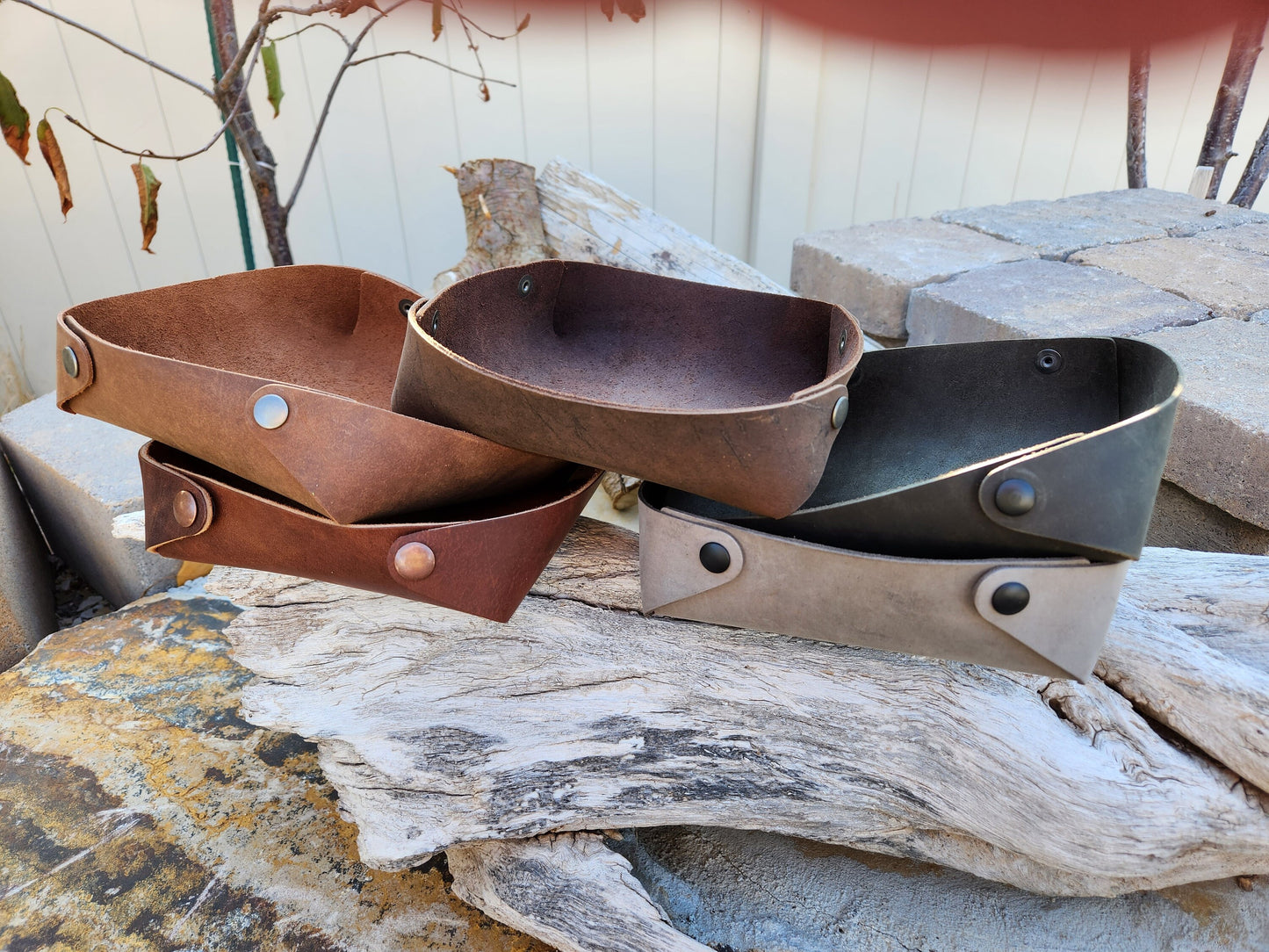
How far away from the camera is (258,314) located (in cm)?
99

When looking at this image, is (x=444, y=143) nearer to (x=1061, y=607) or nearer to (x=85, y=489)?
(x=85, y=489)

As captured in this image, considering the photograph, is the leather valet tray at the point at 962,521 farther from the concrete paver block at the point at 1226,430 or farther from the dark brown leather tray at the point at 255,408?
the concrete paver block at the point at 1226,430

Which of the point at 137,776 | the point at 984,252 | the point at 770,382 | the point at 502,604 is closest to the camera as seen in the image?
the point at 502,604

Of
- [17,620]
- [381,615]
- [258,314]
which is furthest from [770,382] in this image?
[17,620]

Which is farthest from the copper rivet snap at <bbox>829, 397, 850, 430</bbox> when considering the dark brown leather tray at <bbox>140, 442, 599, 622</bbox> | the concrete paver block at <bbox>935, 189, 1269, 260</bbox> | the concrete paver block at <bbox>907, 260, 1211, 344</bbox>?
the concrete paver block at <bbox>935, 189, 1269, 260</bbox>

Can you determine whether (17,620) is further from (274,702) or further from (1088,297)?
(1088,297)

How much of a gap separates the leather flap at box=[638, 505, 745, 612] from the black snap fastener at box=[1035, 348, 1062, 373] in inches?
14.9

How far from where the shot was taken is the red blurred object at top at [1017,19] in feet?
0.92

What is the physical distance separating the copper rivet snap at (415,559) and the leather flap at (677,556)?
20cm

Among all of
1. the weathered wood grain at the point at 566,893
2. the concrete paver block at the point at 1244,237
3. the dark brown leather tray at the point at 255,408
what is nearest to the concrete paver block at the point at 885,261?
the concrete paver block at the point at 1244,237

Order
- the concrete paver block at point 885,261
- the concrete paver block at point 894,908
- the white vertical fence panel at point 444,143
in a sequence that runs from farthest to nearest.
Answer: the white vertical fence panel at point 444,143, the concrete paver block at point 885,261, the concrete paver block at point 894,908

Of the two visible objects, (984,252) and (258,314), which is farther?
(984,252)

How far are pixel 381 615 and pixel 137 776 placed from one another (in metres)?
0.50

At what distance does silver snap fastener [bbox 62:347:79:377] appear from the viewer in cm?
77
